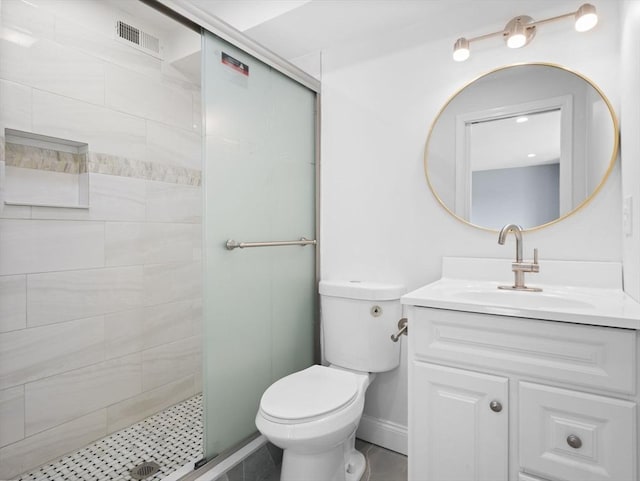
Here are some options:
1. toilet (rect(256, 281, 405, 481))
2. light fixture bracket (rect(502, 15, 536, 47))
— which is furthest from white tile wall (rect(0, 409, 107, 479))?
light fixture bracket (rect(502, 15, 536, 47))

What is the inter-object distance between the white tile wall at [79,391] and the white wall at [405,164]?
47.9 inches

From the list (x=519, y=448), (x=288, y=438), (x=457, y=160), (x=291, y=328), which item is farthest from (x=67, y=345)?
(x=457, y=160)

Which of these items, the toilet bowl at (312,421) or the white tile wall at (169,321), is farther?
the white tile wall at (169,321)

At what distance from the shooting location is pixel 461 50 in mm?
1619

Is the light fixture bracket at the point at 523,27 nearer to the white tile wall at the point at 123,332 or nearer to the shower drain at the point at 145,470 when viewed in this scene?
the white tile wall at the point at 123,332

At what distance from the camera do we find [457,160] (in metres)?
1.70

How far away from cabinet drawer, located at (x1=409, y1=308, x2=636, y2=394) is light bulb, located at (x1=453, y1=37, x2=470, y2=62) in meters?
1.14

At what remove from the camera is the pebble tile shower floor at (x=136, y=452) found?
166 cm

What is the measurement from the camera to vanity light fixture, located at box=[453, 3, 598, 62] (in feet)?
4.47

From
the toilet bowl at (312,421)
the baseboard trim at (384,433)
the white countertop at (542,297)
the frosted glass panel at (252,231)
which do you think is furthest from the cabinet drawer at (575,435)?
the frosted glass panel at (252,231)

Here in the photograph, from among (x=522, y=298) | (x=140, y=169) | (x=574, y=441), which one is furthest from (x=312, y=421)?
(x=140, y=169)

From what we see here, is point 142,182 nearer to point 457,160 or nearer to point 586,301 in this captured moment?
point 457,160

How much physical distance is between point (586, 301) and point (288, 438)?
3.56 ft

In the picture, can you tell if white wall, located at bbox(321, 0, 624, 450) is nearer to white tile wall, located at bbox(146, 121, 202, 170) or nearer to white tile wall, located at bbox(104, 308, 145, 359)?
white tile wall, located at bbox(146, 121, 202, 170)
